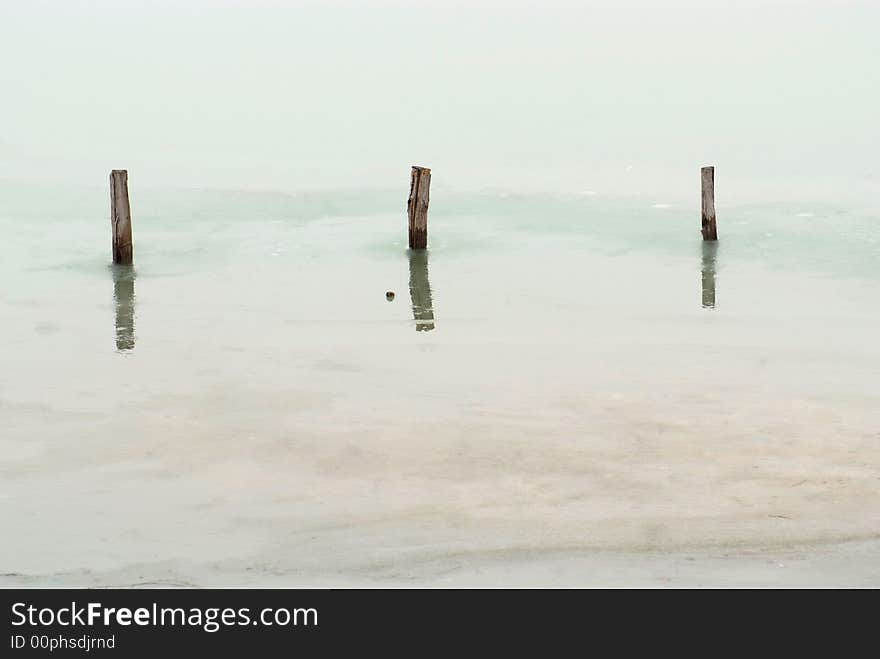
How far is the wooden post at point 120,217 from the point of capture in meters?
23.4

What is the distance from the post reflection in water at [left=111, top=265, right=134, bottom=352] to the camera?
62.7 feet

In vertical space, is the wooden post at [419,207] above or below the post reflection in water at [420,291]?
above

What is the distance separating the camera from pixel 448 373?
17016 mm

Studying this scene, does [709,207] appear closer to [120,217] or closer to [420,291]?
[420,291]

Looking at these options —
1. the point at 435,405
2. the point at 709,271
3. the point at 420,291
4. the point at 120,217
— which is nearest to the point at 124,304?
the point at 120,217

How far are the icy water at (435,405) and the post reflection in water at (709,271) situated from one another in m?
0.08

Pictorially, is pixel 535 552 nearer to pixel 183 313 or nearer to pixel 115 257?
pixel 183 313

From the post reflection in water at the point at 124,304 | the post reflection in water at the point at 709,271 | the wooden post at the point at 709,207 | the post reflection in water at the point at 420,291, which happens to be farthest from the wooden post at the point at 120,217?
the wooden post at the point at 709,207

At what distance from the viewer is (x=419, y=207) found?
1012 inches

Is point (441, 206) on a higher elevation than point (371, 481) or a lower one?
higher

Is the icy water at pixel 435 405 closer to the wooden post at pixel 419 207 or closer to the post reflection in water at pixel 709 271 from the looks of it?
the post reflection in water at pixel 709 271

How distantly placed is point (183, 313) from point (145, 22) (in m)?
109

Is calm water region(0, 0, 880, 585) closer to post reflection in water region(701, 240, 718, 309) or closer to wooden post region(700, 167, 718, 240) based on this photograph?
post reflection in water region(701, 240, 718, 309)

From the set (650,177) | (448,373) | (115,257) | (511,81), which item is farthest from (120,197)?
(511,81)
